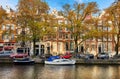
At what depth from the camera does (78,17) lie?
267ft

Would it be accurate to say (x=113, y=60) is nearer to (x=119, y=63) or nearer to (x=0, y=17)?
(x=119, y=63)

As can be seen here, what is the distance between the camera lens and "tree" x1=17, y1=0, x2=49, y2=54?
8027cm

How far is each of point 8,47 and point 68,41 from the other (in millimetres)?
17352

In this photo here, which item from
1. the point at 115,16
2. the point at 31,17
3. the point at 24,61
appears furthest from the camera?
the point at 31,17

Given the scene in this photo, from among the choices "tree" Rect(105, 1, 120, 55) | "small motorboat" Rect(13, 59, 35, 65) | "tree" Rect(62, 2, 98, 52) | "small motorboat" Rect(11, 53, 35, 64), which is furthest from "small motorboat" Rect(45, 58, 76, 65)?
"tree" Rect(105, 1, 120, 55)

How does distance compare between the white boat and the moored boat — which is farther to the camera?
the moored boat

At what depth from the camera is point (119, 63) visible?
75.2m

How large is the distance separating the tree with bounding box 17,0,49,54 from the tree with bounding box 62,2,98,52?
5595 millimetres

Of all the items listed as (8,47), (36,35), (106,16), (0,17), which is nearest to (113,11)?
(106,16)

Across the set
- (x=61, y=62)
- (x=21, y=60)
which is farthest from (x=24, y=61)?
(x=61, y=62)

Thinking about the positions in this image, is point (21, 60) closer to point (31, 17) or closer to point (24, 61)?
point (24, 61)

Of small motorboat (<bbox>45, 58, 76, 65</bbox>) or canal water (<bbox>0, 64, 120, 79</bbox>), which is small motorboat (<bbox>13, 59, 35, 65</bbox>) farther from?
canal water (<bbox>0, 64, 120, 79</bbox>)

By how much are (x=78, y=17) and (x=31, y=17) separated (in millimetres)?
11086

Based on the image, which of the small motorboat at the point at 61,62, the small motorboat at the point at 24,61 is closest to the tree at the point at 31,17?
the small motorboat at the point at 24,61
